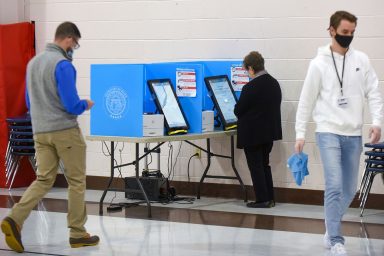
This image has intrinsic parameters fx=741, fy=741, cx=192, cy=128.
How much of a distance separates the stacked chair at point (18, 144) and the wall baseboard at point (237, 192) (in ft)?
2.35

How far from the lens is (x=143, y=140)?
5949 millimetres

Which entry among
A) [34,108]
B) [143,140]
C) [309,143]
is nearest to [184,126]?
[143,140]

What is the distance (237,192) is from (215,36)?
60.0 inches

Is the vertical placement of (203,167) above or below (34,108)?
below

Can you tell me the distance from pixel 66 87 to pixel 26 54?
3.51 metres

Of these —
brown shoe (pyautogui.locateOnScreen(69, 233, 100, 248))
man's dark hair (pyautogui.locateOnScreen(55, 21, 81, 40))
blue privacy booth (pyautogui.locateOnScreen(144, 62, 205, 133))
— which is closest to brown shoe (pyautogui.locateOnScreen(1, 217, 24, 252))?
brown shoe (pyautogui.locateOnScreen(69, 233, 100, 248))

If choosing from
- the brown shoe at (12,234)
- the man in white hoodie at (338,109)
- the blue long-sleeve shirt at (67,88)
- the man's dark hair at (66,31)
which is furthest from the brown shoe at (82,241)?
the man in white hoodie at (338,109)

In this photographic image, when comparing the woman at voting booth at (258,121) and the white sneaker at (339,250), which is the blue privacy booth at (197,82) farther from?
the white sneaker at (339,250)

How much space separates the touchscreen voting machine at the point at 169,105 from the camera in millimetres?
6391

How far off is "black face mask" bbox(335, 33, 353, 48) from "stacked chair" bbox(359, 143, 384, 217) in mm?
1651

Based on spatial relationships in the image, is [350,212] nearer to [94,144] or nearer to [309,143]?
[309,143]

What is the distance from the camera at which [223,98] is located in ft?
22.8

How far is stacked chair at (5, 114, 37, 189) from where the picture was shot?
7.59 m

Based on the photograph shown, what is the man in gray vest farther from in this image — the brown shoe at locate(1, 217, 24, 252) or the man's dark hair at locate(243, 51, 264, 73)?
the man's dark hair at locate(243, 51, 264, 73)
